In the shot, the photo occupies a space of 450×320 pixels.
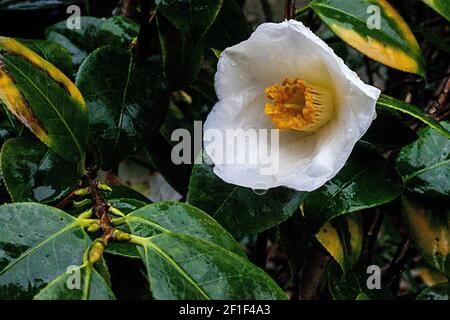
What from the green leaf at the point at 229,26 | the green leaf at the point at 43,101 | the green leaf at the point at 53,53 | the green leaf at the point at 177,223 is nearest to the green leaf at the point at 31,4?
the green leaf at the point at 53,53

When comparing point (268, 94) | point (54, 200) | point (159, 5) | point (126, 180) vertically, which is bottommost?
point (126, 180)

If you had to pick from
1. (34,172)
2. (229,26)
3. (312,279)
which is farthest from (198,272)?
(312,279)

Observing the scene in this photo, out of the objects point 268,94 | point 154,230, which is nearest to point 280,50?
point 268,94

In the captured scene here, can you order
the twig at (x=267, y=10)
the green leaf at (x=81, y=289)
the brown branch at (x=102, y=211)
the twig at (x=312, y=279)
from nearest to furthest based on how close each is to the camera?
the green leaf at (x=81, y=289)
the brown branch at (x=102, y=211)
the twig at (x=312, y=279)
the twig at (x=267, y=10)

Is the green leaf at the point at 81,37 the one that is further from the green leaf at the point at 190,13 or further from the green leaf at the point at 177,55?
the green leaf at the point at 190,13

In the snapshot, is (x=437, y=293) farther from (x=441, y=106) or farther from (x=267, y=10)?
(x=267, y=10)
